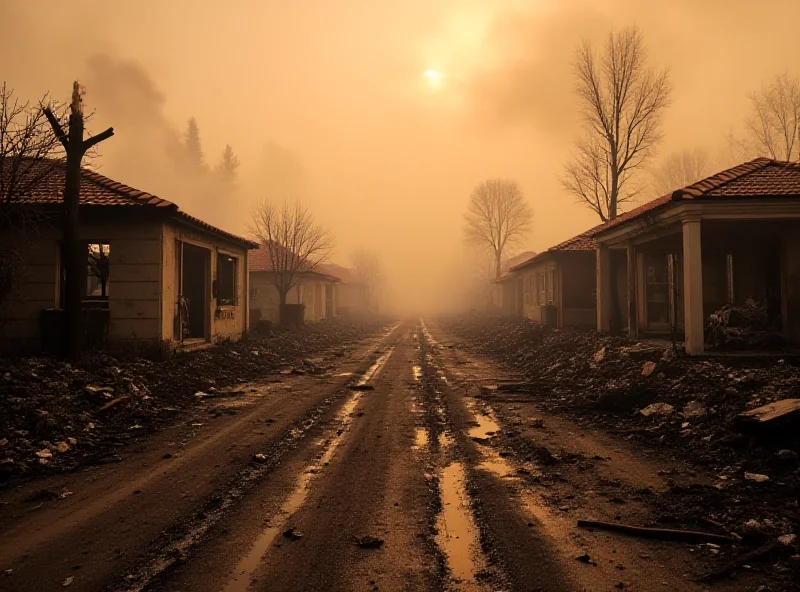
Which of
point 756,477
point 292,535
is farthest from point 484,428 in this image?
point 292,535

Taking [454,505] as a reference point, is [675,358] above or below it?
above

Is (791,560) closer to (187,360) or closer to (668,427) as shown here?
(668,427)

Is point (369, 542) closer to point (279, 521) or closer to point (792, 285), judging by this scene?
point (279, 521)

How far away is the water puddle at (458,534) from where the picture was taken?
10.7ft

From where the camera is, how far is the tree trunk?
404 inches

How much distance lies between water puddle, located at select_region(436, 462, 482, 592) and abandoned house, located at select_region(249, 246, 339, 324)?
2297 centimetres

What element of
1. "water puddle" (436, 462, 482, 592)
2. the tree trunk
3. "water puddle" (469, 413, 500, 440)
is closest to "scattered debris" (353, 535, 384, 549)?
"water puddle" (436, 462, 482, 592)

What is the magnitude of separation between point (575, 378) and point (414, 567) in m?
9.16

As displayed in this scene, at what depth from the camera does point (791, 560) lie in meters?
3.50

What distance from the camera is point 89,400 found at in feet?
27.2

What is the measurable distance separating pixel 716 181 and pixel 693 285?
8.83ft

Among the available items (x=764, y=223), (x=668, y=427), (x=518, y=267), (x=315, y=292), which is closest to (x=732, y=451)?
(x=668, y=427)

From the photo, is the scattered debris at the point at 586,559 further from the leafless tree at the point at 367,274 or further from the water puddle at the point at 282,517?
the leafless tree at the point at 367,274

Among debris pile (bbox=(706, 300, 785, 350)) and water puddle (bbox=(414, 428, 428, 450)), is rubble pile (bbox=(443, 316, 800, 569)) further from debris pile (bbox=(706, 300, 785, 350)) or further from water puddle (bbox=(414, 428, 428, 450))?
water puddle (bbox=(414, 428, 428, 450))
